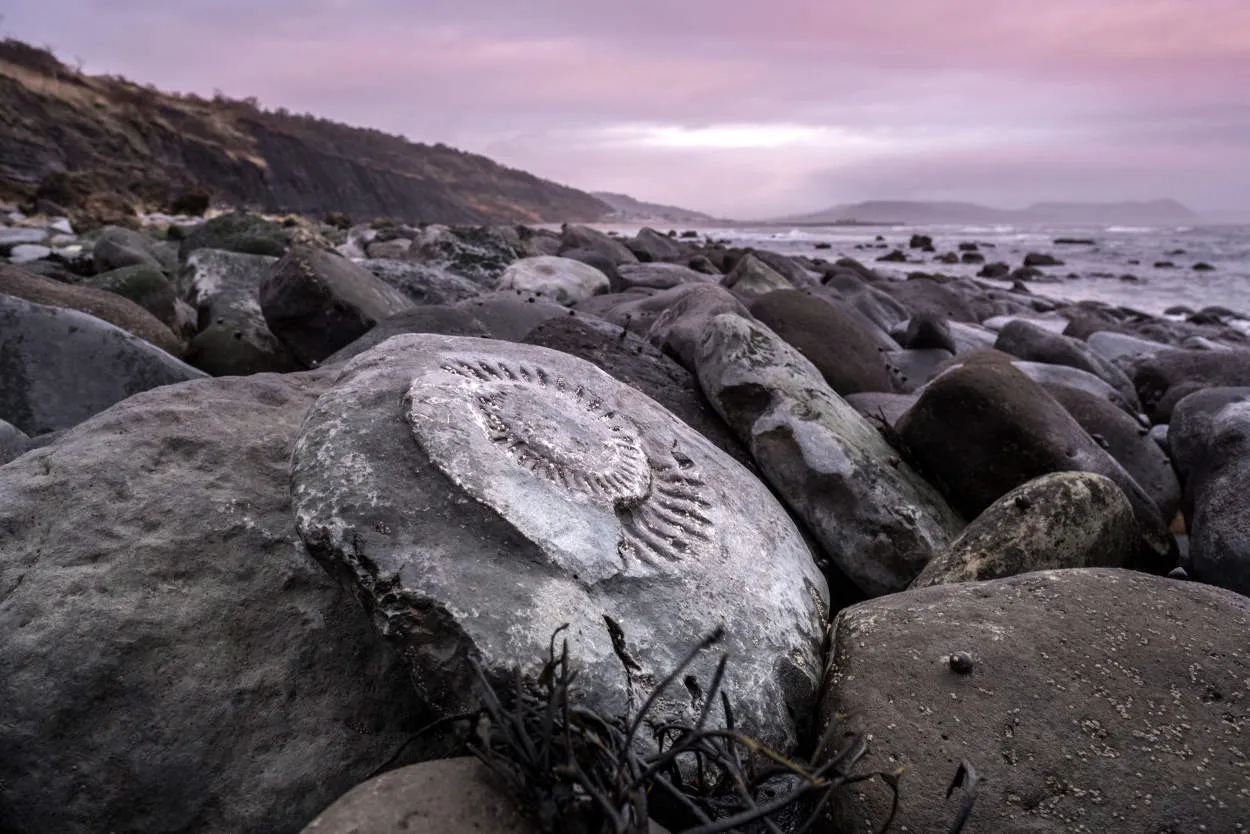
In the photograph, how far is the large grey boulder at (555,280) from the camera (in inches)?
291

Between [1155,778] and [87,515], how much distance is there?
2.61m

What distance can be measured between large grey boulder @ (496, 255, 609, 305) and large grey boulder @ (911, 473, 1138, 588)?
4878 mm

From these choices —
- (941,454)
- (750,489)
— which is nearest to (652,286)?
(941,454)

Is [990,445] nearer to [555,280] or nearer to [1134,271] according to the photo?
[555,280]

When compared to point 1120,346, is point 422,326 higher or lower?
higher

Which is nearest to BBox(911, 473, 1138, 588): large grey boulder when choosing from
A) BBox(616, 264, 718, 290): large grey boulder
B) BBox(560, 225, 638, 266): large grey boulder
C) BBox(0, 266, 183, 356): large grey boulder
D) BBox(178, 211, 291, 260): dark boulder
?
BBox(0, 266, 183, 356): large grey boulder

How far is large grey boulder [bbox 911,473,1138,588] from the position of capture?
271 centimetres

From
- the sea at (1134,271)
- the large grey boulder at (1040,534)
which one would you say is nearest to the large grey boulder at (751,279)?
the large grey boulder at (1040,534)

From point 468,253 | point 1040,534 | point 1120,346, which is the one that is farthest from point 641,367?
point 1120,346

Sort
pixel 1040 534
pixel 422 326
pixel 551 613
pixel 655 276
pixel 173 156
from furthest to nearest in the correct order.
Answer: pixel 173 156 → pixel 655 276 → pixel 422 326 → pixel 1040 534 → pixel 551 613

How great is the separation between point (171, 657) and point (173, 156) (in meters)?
35.3

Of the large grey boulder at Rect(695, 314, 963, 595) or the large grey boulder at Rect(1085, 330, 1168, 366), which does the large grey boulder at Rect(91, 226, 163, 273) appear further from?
the large grey boulder at Rect(1085, 330, 1168, 366)

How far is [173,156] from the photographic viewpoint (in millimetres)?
31344

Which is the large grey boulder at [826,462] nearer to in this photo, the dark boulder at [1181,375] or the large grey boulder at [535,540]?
the large grey boulder at [535,540]
